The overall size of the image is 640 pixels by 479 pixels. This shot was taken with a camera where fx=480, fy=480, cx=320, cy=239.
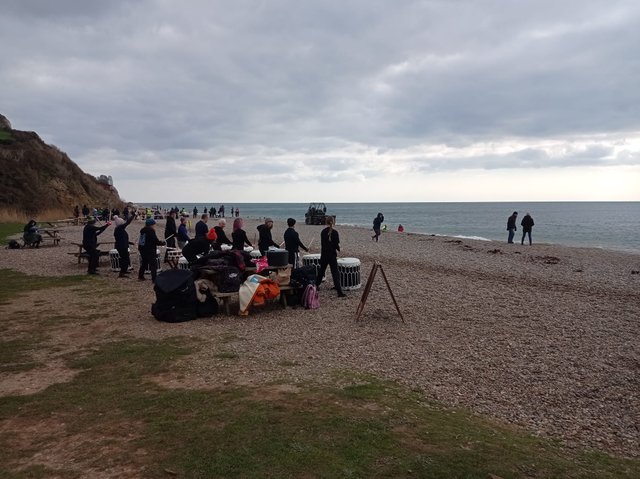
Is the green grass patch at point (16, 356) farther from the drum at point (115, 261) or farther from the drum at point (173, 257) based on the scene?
the drum at point (115, 261)

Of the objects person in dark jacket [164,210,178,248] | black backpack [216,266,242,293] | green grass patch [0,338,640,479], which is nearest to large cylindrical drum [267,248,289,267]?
black backpack [216,266,242,293]

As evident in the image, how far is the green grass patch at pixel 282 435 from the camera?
12.7 feet

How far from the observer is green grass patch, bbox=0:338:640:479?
3.87 metres

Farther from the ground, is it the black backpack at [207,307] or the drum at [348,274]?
the drum at [348,274]

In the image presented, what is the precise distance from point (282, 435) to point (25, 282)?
472 inches

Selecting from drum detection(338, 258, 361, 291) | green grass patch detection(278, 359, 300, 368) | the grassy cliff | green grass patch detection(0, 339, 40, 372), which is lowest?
green grass patch detection(278, 359, 300, 368)

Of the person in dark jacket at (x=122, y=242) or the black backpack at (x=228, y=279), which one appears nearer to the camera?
the black backpack at (x=228, y=279)

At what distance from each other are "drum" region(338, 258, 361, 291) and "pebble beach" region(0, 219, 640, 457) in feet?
0.70

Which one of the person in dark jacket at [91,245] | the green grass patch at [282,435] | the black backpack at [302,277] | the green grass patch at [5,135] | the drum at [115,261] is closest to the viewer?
Result: the green grass patch at [282,435]

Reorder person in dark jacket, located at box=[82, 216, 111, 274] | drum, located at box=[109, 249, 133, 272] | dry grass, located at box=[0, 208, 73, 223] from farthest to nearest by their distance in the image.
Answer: dry grass, located at box=[0, 208, 73, 223], drum, located at box=[109, 249, 133, 272], person in dark jacket, located at box=[82, 216, 111, 274]

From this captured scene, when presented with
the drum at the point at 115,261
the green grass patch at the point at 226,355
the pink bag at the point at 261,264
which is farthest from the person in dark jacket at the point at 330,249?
the drum at the point at 115,261

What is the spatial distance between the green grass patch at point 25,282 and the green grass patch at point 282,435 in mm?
7703

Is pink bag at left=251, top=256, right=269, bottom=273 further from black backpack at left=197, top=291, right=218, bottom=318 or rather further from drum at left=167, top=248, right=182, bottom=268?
drum at left=167, top=248, right=182, bottom=268

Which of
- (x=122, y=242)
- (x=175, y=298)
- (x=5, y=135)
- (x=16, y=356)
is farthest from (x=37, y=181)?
(x=16, y=356)
